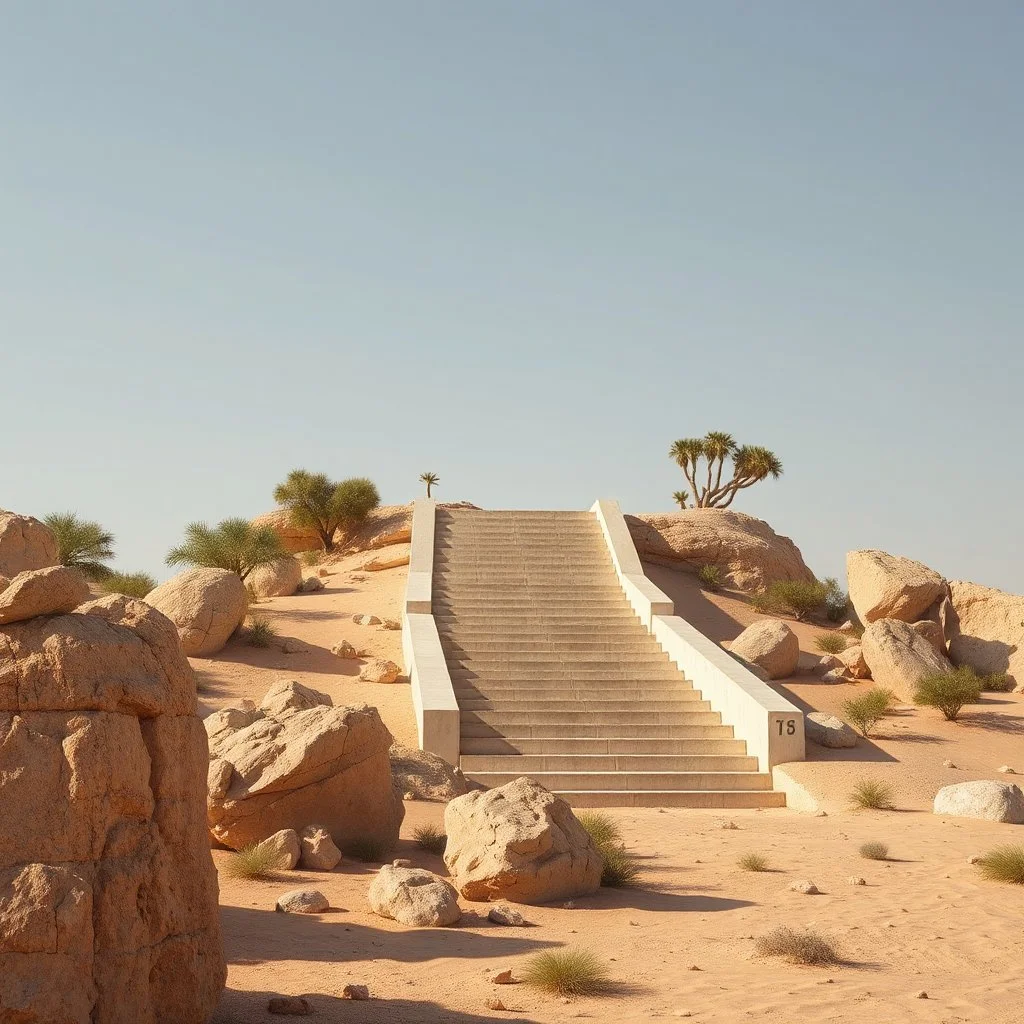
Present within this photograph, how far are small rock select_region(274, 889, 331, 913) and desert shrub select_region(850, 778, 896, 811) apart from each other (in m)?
7.37

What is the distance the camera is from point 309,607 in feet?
74.2

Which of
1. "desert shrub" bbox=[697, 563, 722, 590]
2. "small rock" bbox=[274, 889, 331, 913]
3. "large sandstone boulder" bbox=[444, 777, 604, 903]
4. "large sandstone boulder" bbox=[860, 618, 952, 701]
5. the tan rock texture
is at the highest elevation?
"desert shrub" bbox=[697, 563, 722, 590]

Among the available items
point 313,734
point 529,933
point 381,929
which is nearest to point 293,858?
point 313,734

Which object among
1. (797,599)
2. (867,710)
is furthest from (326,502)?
(867,710)

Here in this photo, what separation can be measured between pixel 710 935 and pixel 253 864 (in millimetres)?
3464

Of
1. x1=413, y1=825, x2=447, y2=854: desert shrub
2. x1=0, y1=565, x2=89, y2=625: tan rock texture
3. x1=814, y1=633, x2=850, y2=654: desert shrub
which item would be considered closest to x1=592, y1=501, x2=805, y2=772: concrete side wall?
x1=814, y1=633, x2=850, y2=654: desert shrub

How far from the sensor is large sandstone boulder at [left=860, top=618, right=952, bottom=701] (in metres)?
18.3

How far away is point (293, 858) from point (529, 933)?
235 centimetres

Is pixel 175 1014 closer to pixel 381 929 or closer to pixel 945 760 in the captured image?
pixel 381 929

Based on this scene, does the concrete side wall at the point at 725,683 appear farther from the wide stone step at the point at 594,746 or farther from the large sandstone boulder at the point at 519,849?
the large sandstone boulder at the point at 519,849

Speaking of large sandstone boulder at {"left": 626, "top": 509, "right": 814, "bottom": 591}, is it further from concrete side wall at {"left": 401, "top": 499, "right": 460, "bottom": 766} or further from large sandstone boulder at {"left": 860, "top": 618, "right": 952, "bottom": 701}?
large sandstone boulder at {"left": 860, "top": 618, "right": 952, "bottom": 701}

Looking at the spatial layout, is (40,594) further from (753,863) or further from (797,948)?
(753,863)

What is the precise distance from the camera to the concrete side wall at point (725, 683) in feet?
48.1

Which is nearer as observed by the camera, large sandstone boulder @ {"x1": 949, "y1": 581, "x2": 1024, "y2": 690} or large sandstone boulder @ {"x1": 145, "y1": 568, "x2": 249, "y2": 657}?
large sandstone boulder @ {"x1": 145, "y1": 568, "x2": 249, "y2": 657}
